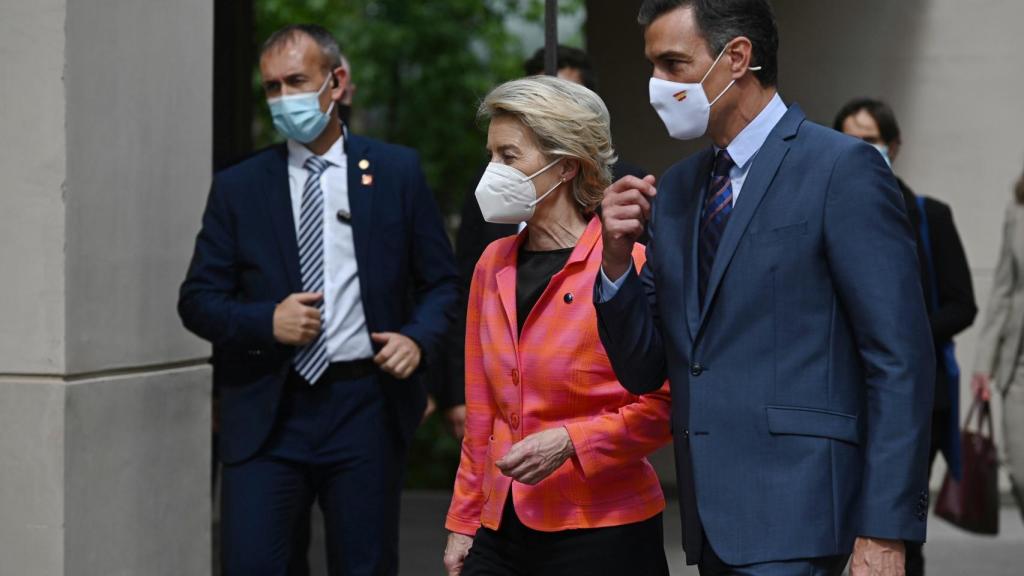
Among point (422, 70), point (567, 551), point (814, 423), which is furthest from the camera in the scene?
point (422, 70)

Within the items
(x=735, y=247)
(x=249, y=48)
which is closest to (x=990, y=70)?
(x=249, y=48)

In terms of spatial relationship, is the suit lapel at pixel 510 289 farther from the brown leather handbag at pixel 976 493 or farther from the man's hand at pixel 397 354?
the brown leather handbag at pixel 976 493

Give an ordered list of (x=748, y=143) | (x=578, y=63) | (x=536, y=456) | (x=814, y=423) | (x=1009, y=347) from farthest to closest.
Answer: (x=1009, y=347) → (x=578, y=63) → (x=536, y=456) → (x=748, y=143) → (x=814, y=423)

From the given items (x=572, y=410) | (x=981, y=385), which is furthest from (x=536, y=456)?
(x=981, y=385)

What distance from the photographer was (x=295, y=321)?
483 centimetres

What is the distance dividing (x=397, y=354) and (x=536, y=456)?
1.48 m

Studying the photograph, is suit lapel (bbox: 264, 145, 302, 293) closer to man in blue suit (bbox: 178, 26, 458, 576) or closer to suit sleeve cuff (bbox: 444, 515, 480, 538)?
man in blue suit (bbox: 178, 26, 458, 576)

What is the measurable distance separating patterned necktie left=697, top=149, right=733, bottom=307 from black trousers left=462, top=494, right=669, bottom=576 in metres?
0.68

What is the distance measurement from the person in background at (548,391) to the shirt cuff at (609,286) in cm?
18

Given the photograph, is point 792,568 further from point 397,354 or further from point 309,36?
point 309,36

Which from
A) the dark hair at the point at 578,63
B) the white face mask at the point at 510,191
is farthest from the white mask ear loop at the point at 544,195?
the dark hair at the point at 578,63

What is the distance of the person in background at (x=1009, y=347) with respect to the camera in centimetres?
734

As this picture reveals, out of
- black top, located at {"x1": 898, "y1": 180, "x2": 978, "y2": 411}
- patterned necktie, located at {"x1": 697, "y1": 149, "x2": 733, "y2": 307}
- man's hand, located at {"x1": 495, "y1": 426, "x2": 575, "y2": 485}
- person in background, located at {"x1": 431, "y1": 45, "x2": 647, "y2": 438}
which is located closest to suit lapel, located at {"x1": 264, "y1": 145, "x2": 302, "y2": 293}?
person in background, located at {"x1": 431, "y1": 45, "x2": 647, "y2": 438}

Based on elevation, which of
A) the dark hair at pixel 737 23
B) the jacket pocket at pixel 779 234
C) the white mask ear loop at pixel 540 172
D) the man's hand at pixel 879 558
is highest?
the dark hair at pixel 737 23
